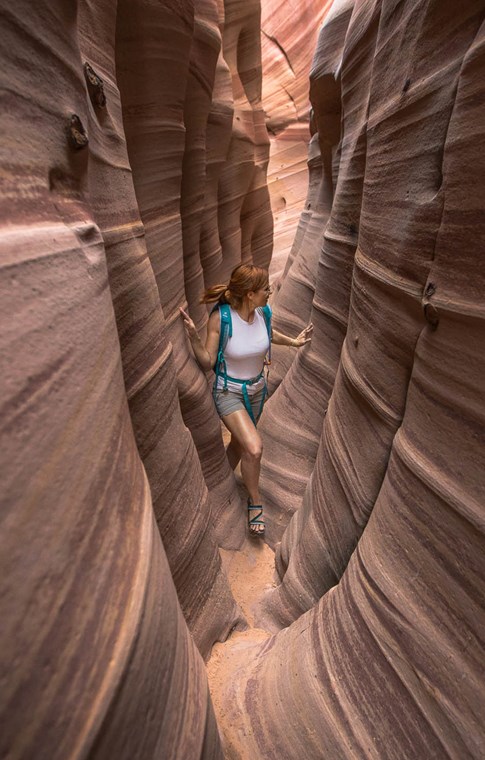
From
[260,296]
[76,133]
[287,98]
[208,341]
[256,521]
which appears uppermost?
[287,98]

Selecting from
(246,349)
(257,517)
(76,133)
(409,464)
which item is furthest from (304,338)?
(76,133)

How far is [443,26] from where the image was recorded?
1289 millimetres

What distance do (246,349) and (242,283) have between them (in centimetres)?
37

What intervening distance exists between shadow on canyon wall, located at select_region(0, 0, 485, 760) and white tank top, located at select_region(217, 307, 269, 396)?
0.66 ft

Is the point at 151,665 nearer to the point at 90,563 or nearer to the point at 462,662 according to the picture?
the point at 90,563

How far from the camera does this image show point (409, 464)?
4.34 feet

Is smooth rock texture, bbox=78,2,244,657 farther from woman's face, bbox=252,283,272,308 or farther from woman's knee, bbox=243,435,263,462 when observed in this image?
woman's face, bbox=252,283,272,308

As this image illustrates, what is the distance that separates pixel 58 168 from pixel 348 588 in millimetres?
1432

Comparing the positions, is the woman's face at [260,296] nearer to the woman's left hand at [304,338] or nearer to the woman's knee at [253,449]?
the woman's left hand at [304,338]

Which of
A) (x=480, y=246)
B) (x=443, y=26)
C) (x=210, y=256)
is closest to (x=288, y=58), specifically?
(x=210, y=256)

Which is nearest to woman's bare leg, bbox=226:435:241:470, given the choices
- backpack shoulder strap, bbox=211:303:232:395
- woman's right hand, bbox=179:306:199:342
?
backpack shoulder strap, bbox=211:303:232:395

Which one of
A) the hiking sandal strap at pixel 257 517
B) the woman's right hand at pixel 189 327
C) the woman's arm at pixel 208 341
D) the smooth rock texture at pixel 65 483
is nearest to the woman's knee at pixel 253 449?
the hiking sandal strap at pixel 257 517

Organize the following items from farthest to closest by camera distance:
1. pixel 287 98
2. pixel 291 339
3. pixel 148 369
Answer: pixel 287 98
pixel 291 339
pixel 148 369

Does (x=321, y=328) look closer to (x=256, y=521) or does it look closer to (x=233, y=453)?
(x=233, y=453)
